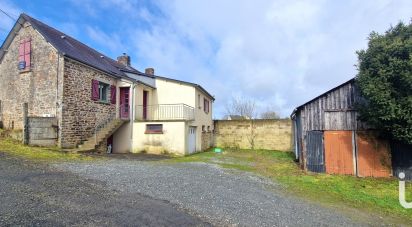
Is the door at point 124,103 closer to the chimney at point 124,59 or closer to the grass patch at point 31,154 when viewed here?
the grass patch at point 31,154

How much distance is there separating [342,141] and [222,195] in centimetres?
805

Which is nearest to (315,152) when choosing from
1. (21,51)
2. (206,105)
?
(206,105)

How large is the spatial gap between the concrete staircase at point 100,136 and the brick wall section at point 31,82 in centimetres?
217

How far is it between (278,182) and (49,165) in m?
7.92

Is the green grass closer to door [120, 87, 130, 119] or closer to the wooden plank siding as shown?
the wooden plank siding

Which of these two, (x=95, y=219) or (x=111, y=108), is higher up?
(x=111, y=108)

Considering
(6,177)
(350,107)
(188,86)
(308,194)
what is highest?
(188,86)

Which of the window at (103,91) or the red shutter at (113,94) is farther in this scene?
the red shutter at (113,94)

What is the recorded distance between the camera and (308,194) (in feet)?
29.7

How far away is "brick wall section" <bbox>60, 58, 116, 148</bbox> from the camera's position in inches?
602

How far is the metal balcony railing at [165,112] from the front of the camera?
19641mm

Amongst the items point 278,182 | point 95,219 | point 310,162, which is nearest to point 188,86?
point 310,162

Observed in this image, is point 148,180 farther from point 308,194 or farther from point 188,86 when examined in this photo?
point 188,86

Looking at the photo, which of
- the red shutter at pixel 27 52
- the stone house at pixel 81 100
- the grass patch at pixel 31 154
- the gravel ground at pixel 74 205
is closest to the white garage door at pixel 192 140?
the stone house at pixel 81 100
